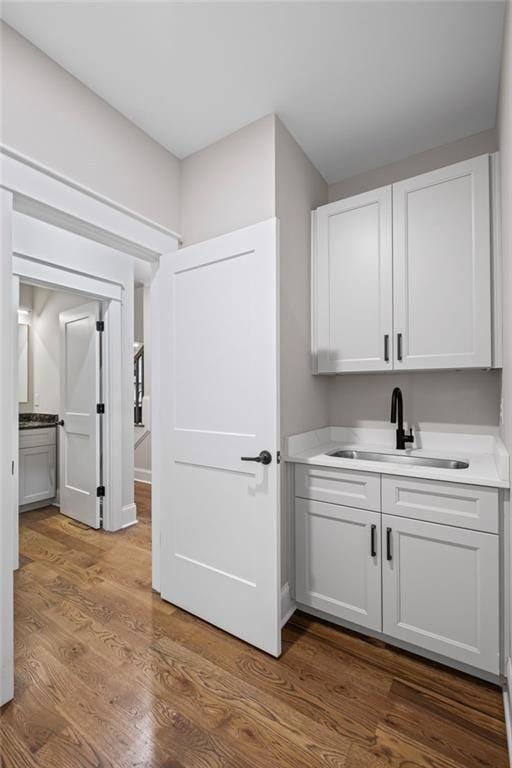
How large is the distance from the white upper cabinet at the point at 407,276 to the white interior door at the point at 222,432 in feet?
2.34

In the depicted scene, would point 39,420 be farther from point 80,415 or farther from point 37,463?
point 80,415

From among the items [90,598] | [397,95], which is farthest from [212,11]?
[90,598]

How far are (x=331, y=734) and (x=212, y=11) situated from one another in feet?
9.07

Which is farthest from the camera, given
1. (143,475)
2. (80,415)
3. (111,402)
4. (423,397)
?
(143,475)

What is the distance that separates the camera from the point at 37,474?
12.8 ft

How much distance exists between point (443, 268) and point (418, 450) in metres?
1.05

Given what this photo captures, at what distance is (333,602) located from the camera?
6.25ft

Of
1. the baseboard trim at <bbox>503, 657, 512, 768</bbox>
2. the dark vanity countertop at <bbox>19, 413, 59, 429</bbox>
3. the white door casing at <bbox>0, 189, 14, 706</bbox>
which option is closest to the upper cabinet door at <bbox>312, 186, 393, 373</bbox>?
the baseboard trim at <bbox>503, 657, 512, 768</bbox>

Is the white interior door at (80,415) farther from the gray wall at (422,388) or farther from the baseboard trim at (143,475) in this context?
the gray wall at (422,388)

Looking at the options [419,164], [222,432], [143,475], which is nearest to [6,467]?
[222,432]

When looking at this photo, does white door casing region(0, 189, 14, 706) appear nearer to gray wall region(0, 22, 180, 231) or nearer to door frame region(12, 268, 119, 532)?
gray wall region(0, 22, 180, 231)

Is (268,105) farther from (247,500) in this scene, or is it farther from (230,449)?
(247,500)

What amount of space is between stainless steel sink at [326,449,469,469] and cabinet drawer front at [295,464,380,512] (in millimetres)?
220

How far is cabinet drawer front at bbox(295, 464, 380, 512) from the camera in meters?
1.80
